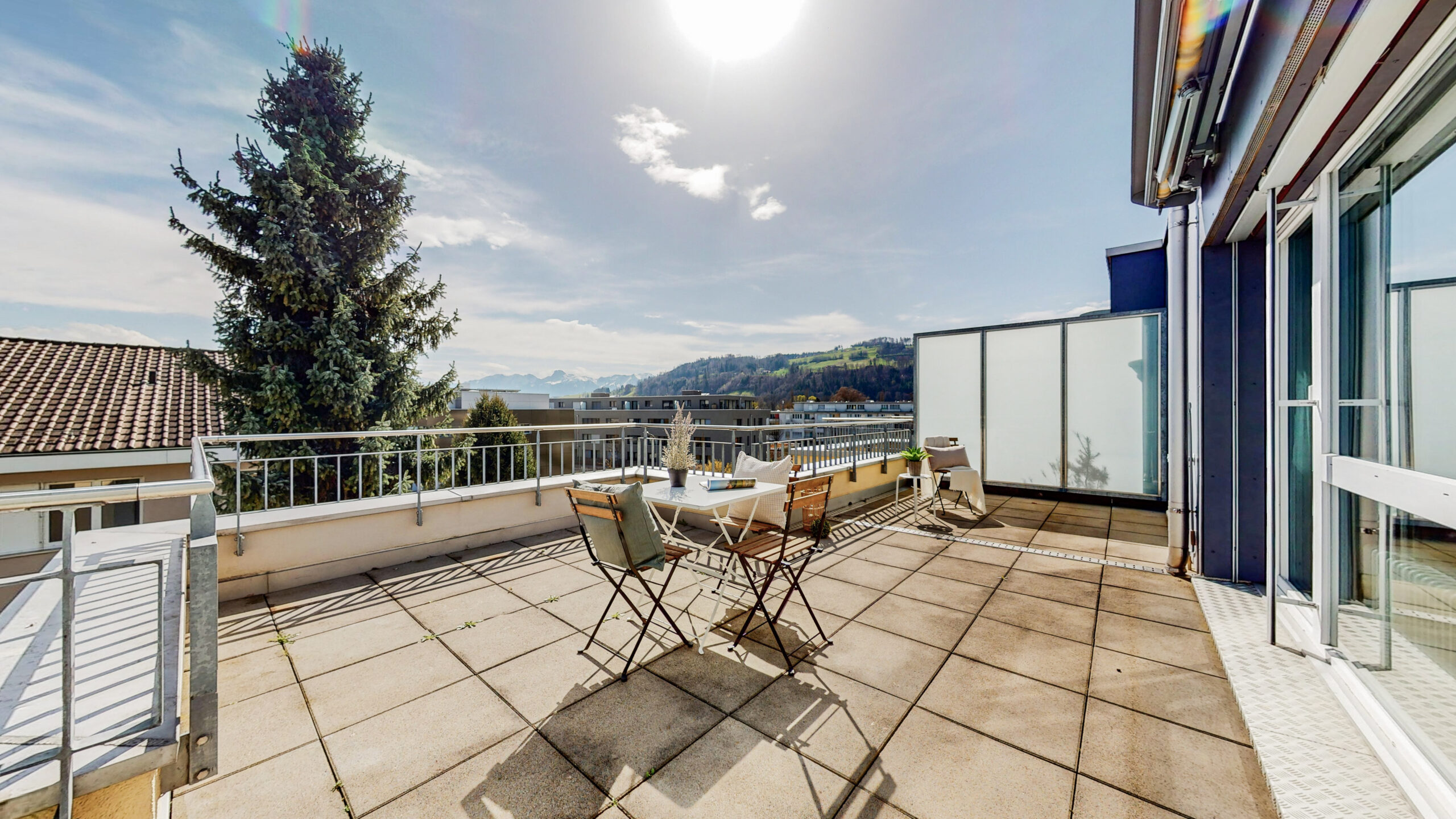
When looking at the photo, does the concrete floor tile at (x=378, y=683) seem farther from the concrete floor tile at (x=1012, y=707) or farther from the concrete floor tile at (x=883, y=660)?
the concrete floor tile at (x=1012, y=707)

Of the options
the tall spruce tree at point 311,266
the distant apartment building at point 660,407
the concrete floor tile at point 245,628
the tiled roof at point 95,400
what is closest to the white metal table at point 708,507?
the concrete floor tile at point 245,628

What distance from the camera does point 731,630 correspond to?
9.52 feet

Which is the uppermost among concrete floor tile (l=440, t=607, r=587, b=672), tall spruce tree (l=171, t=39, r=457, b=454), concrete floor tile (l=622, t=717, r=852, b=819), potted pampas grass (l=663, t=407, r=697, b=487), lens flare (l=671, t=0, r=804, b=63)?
lens flare (l=671, t=0, r=804, b=63)

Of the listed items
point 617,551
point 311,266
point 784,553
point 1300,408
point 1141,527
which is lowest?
point 1141,527

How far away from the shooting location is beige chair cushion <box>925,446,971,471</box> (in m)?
6.04

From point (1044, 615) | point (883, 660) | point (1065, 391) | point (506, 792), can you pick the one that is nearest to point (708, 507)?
point (883, 660)

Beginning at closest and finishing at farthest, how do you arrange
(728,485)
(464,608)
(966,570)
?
(464,608) < (728,485) < (966,570)

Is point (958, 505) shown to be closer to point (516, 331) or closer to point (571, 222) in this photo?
point (571, 222)

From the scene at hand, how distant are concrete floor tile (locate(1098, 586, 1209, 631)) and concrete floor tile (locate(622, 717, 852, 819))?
8.51 feet

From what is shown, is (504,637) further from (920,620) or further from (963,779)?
(920,620)

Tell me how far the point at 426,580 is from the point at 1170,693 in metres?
4.50

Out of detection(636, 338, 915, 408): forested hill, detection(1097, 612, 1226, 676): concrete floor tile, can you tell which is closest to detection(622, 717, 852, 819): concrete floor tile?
detection(1097, 612, 1226, 676): concrete floor tile

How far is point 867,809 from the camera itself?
1590 mm

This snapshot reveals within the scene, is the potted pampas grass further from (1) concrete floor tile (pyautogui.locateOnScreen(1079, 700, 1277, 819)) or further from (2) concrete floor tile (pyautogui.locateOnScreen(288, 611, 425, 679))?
(1) concrete floor tile (pyautogui.locateOnScreen(1079, 700, 1277, 819))
